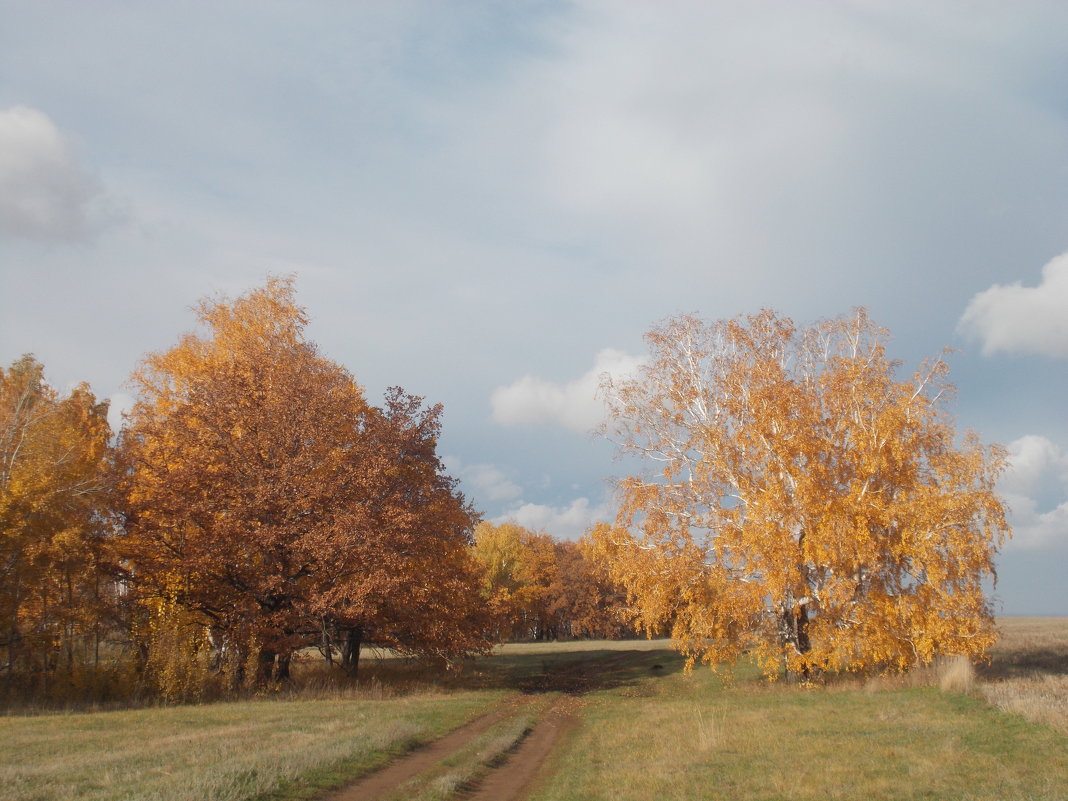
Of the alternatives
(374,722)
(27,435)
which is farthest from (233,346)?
(374,722)

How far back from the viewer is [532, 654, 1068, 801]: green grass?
1184 centimetres

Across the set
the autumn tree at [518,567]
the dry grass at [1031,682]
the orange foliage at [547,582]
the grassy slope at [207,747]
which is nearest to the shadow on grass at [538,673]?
the grassy slope at [207,747]

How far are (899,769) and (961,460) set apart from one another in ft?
45.9

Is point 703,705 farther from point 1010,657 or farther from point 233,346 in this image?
point 233,346

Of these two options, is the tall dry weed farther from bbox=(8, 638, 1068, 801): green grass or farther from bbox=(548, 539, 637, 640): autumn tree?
bbox=(548, 539, 637, 640): autumn tree

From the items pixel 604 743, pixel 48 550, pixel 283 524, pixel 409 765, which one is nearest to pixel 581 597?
pixel 283 524

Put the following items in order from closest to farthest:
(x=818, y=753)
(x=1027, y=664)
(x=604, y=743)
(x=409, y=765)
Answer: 1. (x=409, y=765)
2. (x=818, y=753)
3. (x=604, y=743)
4. (x=1027, y=664)

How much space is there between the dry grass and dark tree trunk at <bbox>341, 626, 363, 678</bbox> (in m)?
22.0

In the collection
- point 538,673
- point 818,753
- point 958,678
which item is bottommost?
point 538,673

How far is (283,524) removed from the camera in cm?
2509

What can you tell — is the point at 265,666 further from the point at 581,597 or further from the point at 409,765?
the point at 581,597

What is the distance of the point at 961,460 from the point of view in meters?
23.9

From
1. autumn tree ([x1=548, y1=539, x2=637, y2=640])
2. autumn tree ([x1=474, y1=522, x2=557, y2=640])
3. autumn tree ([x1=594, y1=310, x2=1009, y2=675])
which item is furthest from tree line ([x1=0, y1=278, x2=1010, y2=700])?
autumn tree ([x1=548, y1=539, x2=637, y2=640])

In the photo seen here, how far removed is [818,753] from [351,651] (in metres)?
21.8
